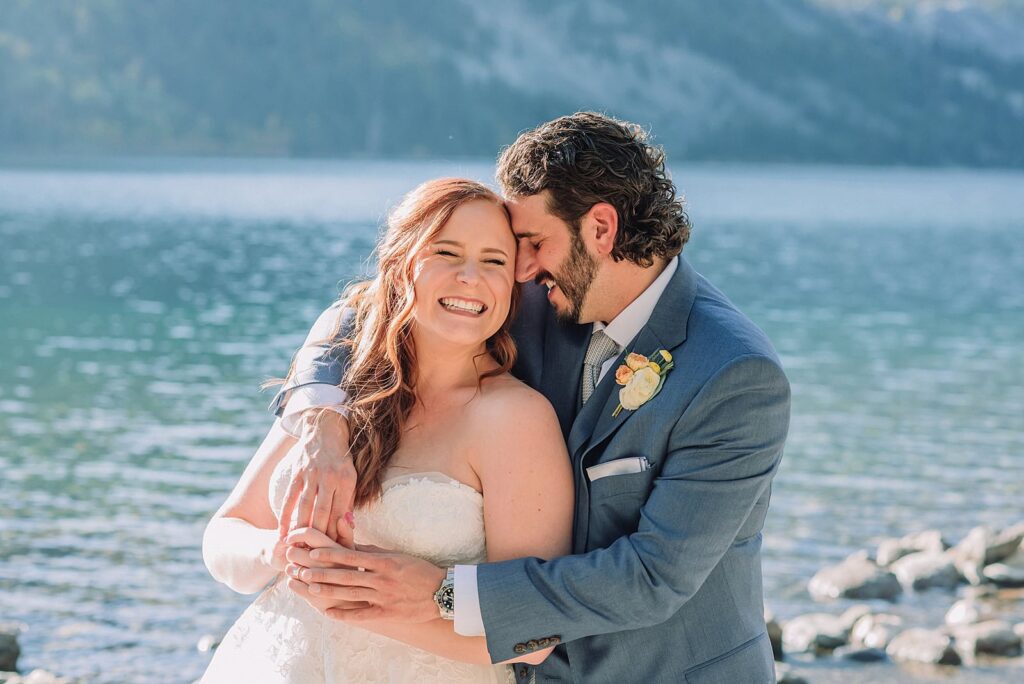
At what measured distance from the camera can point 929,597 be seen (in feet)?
31.2

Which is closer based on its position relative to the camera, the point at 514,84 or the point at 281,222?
the point at 281,222

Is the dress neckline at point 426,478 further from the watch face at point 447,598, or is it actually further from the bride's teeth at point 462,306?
the bride's teeth at point 462,306

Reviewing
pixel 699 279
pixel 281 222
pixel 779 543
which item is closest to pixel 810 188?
pixel 281 222

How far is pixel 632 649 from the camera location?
3482 millimetres

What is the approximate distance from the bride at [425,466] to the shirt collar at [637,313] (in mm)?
318

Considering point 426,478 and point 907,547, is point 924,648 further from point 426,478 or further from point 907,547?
point 426,478

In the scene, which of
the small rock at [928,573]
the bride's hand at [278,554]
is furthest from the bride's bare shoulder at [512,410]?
the small rock at [928,573]

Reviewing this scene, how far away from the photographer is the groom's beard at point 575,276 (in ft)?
12.2

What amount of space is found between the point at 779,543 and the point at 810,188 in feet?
272

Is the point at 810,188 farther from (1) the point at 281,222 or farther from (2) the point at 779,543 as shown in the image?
(2) the point at 779,543

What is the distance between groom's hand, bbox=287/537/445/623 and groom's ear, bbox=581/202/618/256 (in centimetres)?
108

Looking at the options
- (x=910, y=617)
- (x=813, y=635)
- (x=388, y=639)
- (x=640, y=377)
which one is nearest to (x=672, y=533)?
(x=640, y=377)

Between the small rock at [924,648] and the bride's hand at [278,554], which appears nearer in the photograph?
the bride's hand at [278,554]

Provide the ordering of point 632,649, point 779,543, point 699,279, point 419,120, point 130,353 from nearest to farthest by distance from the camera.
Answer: point 632,649 < point 699,279 < point 779,543 < point 130,353 < point 419,120
